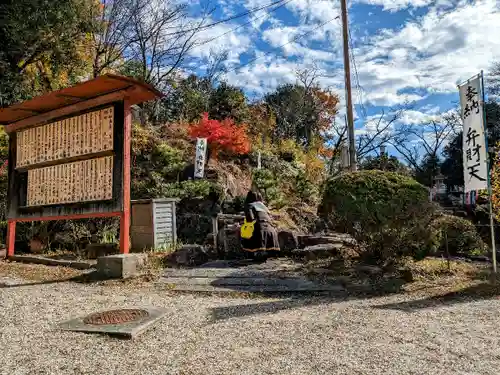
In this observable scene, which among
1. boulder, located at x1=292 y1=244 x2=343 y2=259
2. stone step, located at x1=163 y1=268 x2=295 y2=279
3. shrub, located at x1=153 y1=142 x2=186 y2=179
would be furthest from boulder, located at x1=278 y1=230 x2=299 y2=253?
shrub, located at x1=153 y1=142 x2=186 y2=179

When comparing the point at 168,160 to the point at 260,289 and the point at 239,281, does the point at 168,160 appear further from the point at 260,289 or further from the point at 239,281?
the point at 260,289

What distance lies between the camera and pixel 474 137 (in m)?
6.89

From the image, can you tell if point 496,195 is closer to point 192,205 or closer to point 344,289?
point 344,289

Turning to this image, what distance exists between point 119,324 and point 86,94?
4989 mm

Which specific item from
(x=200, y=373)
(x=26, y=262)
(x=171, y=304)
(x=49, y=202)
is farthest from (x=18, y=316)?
(x=26, y=262)

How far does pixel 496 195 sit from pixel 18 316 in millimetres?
7994

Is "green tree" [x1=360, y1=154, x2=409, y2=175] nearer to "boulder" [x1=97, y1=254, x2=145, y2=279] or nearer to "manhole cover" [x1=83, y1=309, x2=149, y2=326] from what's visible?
"boulder" [x1=97, y1=254, x2=145, y2=279]

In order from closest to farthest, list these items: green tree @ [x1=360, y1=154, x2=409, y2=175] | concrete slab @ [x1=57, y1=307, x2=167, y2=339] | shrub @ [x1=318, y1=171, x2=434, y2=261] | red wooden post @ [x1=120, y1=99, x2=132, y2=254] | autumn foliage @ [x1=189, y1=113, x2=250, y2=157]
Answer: concrete slab @ [x1=57, y1=307, x2=167, y2=339] → shrub @ [x1=318, y1=171, x2=434, y2=261] → red wooden post @ [x1=120, y1=99, x2=132, y2=254] → autumn foliage @ [x1=189, y1=113, x2=250, y2=157] → green tree @ [x1=360, y1=154, x2=409, y2=175]

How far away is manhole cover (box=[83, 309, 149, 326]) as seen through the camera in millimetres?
4475

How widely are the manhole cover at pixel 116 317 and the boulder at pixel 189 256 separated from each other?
11.1 ft

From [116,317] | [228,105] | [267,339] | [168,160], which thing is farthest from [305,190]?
[267,339]

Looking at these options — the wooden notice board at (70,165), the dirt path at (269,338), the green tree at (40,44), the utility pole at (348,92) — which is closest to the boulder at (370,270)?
the dirt path at (269,338)

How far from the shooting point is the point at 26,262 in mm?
9047

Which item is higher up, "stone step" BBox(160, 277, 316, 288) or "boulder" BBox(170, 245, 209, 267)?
"boulder" BBox(170, 245, 209, 267)
